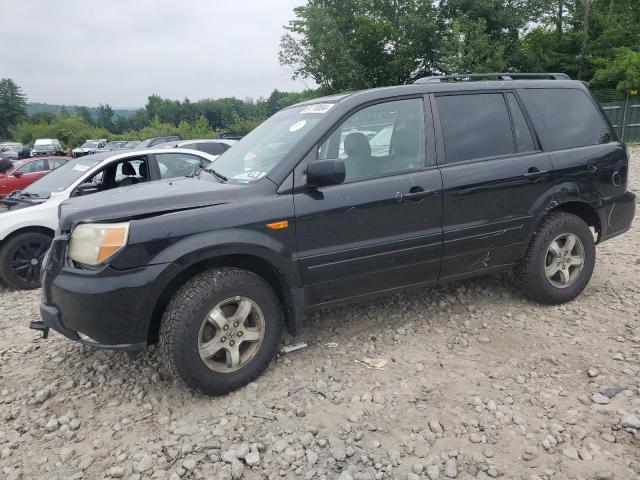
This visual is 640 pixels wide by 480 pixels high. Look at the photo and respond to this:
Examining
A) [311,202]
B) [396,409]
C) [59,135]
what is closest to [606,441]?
[396,409]

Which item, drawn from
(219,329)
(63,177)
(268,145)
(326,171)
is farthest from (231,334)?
(63,177)

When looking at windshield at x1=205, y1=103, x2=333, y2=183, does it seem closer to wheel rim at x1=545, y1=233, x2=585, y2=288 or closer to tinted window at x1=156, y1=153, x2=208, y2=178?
wheel rim at x1=545, y1=233, x2=585, y2=288

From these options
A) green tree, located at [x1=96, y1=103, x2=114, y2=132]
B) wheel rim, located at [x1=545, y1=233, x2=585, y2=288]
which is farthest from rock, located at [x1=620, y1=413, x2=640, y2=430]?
green tree, located at [x1=96, y1=103, x2=114, y2=132]

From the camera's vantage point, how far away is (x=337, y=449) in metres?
2.55

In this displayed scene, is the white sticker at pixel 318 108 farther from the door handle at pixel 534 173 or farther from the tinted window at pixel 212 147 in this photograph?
the tinted window at pixel 212 147

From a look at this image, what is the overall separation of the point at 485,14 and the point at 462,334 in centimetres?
3175

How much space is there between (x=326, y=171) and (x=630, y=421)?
2.22 meters

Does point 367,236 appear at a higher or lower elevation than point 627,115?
lower

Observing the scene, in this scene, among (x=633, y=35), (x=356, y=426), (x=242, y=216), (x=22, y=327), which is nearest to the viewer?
(x=356, y=426)

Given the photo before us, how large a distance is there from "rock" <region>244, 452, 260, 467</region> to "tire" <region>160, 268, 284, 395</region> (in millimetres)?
569

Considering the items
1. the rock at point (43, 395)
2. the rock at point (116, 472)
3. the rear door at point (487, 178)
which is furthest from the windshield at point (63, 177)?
the rear door at point (487, 178)

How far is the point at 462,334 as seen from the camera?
149 inches

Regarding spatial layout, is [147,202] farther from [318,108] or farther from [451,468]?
[451,468]

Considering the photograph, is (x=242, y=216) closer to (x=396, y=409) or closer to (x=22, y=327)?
(x=396, y=409)
